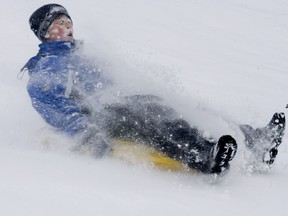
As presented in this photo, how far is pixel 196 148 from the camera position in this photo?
11.4 ft

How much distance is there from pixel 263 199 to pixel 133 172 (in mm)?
862

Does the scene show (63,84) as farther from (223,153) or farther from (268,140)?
(268,140)

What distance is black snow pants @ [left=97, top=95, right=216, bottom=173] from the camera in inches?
137

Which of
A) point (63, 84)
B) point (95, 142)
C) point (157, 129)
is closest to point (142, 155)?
point (157, 129)

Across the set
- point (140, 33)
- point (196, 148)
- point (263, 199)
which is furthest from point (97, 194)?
point (140, 33)

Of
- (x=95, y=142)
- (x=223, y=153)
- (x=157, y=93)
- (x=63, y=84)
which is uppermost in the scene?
(x=157, y=93)

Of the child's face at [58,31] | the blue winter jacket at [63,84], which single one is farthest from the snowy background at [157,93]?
the child's face at [58,31]

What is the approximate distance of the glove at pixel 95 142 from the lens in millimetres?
3646

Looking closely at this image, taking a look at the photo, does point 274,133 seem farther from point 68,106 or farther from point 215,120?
point 68,106

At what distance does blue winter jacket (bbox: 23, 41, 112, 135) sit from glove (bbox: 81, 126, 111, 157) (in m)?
0.06

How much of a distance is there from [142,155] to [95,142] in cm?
35

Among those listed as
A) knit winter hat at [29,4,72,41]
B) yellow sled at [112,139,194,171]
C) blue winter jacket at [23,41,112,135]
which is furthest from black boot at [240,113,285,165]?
knit winter hat at [29,4,72,41]

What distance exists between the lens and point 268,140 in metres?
3.69

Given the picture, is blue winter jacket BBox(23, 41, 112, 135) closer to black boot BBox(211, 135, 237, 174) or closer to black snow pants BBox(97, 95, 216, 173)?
black snow pants BBox(97, 95, 216, 173)
